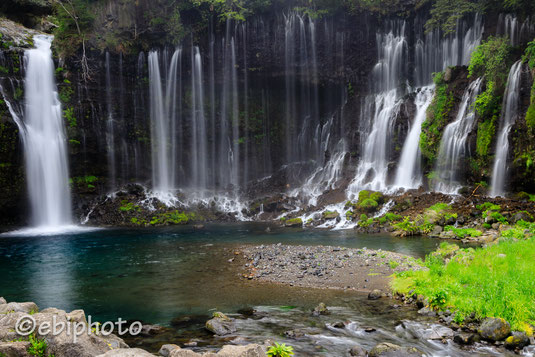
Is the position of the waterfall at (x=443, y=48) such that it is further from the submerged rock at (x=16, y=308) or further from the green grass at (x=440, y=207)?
the submerged rock at (x=16, y=308)

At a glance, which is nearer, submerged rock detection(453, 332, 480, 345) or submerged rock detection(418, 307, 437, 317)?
submerged rock detection(453, 332, 480, 345)

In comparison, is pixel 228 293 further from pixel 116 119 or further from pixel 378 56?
pixel 378 56

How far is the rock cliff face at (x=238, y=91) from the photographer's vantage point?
30.4 m

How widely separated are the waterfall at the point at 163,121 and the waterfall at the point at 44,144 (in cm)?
755

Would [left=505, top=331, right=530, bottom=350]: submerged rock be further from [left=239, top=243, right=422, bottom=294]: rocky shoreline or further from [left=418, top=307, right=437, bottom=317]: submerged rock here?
[left=239, top=243, right=422, bottom=294]: rocky shoreline

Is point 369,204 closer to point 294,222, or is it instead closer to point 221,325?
point 294,222

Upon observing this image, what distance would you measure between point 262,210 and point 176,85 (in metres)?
14.2

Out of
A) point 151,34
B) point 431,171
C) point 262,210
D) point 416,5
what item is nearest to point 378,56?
point 416,5

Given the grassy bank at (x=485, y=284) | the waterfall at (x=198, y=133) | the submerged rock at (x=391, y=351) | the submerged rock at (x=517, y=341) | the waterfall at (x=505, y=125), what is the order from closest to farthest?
the submerged rock at (x=391, y=351)
the submerged rock at (x=517, y=341)
the grassy bank at (x=485, y=284)
the waterfall at (x=505, y=125)
the waterfall at (x=198, y=133)

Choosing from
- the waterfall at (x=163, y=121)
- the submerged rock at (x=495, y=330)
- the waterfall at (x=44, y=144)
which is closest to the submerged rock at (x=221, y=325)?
the submerged rock at (x=495, y=330)

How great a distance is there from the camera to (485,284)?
7367 mm

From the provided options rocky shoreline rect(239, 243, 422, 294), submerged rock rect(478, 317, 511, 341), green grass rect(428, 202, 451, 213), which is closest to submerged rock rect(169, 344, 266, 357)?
submerged rock rect(478, 317, 511, 341)

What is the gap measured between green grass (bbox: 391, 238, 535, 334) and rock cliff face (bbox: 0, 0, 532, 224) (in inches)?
787

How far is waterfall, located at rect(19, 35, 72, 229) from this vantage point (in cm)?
2625
